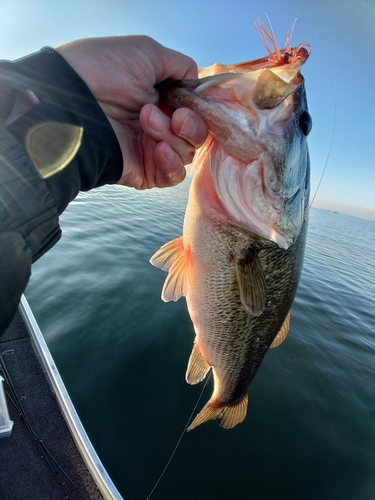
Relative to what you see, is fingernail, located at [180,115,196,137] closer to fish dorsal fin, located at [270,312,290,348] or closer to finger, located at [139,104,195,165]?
finger, located at [139,104,195,165]

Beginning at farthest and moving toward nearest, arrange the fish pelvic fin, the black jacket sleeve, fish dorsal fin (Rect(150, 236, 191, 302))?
the fish pelvic fin, fish dorsal fin (Rect(150, 236, 191, 302)), the black jacket sleeve

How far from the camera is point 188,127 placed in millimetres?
1447

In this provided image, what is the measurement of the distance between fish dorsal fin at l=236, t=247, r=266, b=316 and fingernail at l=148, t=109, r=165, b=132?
0.90m

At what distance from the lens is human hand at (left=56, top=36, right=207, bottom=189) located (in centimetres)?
150

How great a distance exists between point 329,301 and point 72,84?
898cm

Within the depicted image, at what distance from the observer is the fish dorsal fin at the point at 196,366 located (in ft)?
7.53

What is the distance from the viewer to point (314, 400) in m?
4.40

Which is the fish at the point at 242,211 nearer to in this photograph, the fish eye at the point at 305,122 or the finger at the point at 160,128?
the fish eye at the point at 305,122

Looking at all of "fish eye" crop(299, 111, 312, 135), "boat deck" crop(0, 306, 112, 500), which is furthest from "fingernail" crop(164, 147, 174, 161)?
"boat deck" crop(0, 306, 112, 500)

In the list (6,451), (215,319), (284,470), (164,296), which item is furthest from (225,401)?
(6,451)

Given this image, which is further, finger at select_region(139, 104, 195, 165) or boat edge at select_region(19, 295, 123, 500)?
boat edge at select_region(19, 295, 123, 500)

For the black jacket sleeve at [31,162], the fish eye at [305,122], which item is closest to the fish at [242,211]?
the fish eye at [305,122]

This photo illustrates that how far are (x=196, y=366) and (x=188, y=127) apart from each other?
72.3 inches

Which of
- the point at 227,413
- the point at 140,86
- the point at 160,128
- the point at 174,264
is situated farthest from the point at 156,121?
the point at 227,413
